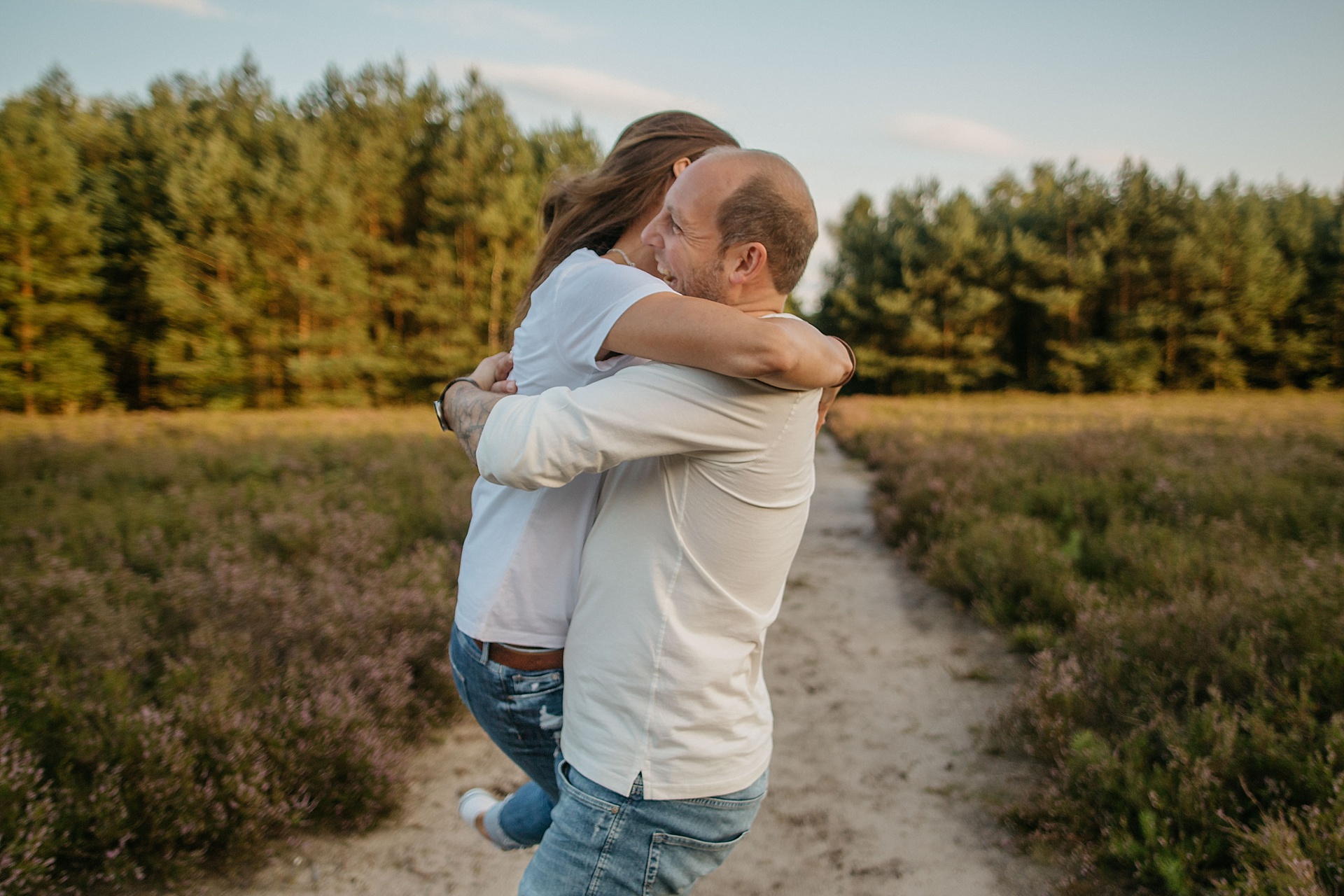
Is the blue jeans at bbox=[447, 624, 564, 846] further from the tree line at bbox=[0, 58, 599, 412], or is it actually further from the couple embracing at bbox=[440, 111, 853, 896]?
the tree line at bbox=[0, 58, 599, 412]

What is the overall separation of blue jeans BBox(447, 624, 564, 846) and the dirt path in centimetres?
179

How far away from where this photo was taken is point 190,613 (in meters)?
4.60

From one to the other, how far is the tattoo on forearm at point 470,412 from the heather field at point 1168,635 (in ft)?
9.13

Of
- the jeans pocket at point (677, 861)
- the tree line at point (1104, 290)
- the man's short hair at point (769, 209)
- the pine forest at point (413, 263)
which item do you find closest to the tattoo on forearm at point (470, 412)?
the man's short hair at point (769, 209)

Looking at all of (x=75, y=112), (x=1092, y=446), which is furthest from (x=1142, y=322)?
(x=75, y=112)

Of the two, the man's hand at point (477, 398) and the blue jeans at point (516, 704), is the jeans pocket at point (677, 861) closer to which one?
the blue jeans at point (516, 704)

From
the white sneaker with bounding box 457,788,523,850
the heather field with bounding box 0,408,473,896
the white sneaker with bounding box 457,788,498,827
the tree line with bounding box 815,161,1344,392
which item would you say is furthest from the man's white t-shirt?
the tree line with bounding box 815,161,1344,392

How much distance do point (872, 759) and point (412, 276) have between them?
31.9 metres

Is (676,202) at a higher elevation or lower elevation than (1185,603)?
higher

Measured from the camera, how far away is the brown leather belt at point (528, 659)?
167 cm

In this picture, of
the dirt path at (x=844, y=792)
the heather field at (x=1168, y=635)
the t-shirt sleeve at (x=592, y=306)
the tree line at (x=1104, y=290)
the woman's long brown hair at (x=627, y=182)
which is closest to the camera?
the t-shirt sleeve at (x=592, y=306)

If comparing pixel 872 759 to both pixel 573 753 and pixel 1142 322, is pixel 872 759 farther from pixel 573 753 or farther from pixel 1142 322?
pixel 1142 322

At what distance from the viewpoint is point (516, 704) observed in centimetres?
170

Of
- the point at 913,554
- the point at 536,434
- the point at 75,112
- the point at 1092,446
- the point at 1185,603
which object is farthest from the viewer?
the point at 75,112
